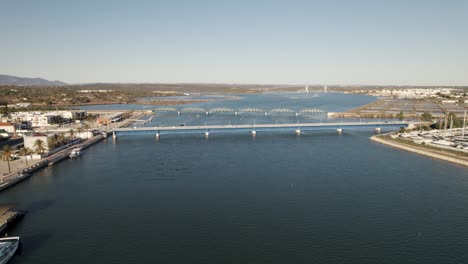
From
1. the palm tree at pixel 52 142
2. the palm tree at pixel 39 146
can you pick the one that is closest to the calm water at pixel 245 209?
the palm tree at pixel 39 146

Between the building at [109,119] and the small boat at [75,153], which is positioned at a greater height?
the building at [109,119]

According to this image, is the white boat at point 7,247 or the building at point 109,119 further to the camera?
the building at point 109,119

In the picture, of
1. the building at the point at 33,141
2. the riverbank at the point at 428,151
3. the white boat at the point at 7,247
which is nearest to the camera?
the white boat at the point at 7,247

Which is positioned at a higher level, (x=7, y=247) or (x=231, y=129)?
(x=231, y=129)

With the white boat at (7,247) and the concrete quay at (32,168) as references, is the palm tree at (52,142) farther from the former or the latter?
the white boat at (7,247)

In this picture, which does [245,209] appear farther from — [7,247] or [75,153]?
[75,153]

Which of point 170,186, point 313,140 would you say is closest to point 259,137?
point 313,140

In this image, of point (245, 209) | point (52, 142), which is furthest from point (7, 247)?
point (52, 142)
